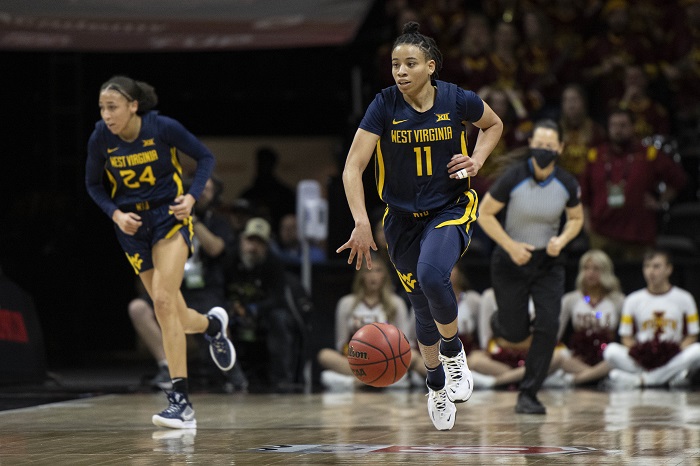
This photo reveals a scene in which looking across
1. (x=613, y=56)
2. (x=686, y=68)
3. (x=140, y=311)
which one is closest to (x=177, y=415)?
(x=140, y=311)

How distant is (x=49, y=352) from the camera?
15.3 m

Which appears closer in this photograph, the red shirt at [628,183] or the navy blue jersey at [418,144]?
the navy blue jersey at [418,144]

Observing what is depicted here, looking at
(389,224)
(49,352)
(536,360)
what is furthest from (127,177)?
(49,352)

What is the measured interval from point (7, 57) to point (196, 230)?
5000 millimetres

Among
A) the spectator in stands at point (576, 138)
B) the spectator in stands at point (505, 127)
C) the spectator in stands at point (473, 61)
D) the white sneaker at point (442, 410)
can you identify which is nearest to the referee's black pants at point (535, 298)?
the white sneaker at point (442, 410)

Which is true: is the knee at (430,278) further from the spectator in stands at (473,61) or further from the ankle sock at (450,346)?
the spectator in stands at (473,61)

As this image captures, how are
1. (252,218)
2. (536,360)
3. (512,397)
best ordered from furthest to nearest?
(252,218)
(512,397)
(536,360)

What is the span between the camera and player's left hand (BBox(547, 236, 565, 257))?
9008 millimetres

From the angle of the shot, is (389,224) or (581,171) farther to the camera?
(581,171)

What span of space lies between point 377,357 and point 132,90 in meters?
2.40

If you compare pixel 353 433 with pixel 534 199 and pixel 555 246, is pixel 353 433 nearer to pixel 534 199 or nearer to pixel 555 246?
pixel 555 246

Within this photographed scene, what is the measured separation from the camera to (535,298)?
361 inches

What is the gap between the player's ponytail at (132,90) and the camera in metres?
8.08

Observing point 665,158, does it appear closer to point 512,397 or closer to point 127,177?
point 512,397
